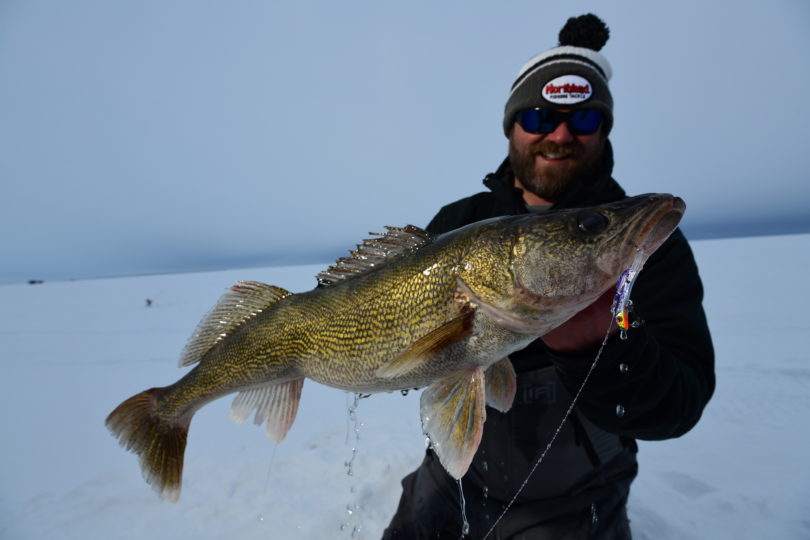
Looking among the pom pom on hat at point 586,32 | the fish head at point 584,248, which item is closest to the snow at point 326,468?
the fish head at point 584,248

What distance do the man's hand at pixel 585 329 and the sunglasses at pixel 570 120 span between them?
1.92m

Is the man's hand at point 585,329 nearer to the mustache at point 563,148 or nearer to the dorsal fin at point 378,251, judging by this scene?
the dorsal fin at point 378,251

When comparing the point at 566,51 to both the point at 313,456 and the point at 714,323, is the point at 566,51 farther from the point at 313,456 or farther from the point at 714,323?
the point at 714,323

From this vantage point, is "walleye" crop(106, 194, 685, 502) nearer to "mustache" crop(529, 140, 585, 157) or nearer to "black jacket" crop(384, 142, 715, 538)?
"black jacket" crop(384, 142, 715, 538)

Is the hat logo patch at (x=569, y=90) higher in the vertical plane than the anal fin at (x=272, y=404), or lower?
higher

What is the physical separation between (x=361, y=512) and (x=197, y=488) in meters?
→ 1.71

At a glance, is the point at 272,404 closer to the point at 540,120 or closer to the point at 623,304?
the point at 623,304

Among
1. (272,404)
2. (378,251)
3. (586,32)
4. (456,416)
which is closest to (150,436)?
(272,404)

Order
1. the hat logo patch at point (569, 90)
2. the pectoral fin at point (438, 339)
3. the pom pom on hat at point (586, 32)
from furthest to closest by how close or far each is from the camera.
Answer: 1. the pom pom on hat at point (586, 32)
2. the hat logo patch at point (569, 90)
3. the pectoral fin at point (438, 339)

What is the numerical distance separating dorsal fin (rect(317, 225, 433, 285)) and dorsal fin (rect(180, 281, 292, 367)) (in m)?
0.45

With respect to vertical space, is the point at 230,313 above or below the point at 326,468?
above

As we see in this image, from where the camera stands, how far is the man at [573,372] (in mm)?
1749

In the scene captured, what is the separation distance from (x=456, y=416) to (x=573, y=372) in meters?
0.55

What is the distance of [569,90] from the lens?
2990 mm
